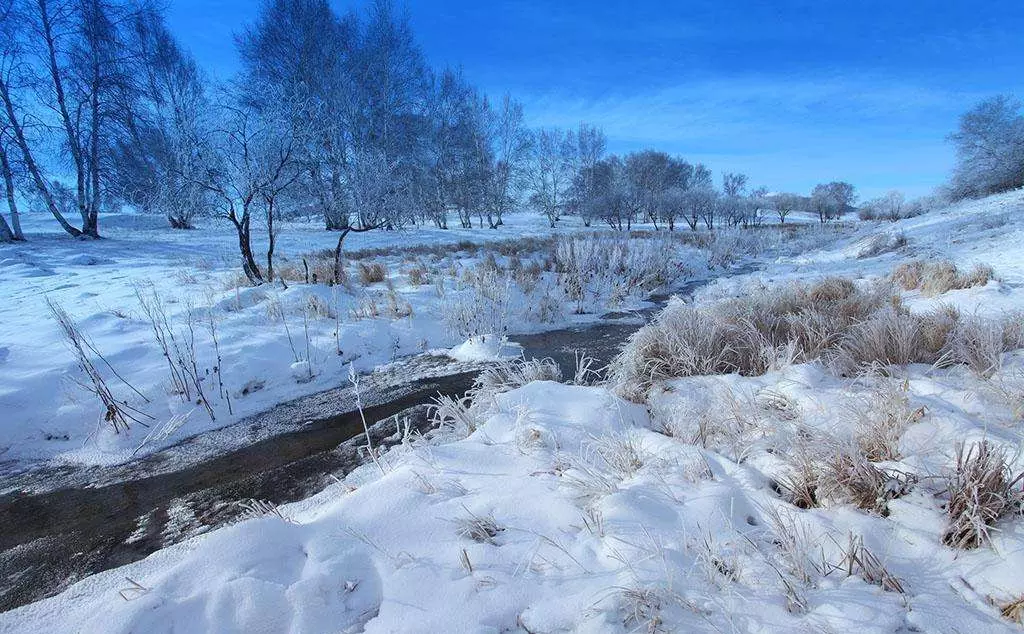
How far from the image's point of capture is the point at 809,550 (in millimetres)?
1578

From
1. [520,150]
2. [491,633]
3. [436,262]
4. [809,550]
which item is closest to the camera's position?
[491,633]

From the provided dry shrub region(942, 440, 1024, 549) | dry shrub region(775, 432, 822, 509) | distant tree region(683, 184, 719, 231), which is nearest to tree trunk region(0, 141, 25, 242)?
dry shrub region(775, 432, 822, 509)

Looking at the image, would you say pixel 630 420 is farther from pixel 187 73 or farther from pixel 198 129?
pixel 187 73

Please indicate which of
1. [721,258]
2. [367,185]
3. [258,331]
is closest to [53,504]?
[258,331]

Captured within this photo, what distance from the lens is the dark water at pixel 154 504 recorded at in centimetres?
231

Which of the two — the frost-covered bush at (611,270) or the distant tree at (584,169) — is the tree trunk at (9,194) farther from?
the distant tree at (584,169)

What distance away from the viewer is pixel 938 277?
5.96m

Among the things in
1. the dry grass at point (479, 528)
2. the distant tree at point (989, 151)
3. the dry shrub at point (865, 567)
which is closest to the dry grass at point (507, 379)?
the dry grass at point (479, 528)

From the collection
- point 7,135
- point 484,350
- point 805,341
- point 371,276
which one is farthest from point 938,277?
point 7,135

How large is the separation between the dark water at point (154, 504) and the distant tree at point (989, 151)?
106 ft

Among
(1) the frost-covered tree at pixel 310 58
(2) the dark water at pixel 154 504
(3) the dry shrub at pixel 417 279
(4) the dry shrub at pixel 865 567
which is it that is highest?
(1) the frost-covered tree at pixel 310 58

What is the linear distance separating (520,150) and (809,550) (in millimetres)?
32912

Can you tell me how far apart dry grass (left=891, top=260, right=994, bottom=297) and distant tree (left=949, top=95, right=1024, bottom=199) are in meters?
23.6

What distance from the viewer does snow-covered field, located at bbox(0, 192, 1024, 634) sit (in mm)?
1372
